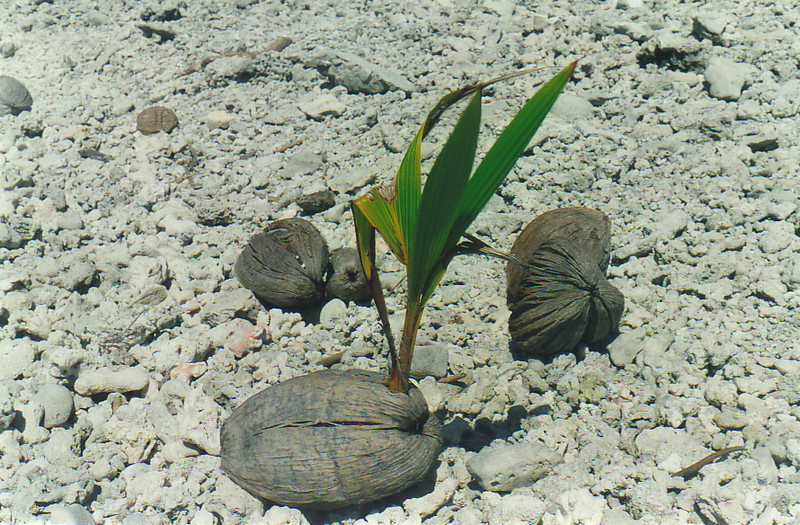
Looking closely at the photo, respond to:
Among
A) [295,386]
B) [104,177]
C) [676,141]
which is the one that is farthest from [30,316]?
[676,141]

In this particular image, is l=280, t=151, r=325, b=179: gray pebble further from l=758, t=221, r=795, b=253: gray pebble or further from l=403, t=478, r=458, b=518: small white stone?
l=758, t=221, r=795, b=253: gray pebble

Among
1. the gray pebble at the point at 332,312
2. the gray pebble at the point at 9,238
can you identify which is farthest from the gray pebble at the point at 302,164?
the gray pebble at the point at 9,238

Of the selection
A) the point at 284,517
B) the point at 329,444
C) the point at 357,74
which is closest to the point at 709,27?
the point at 357,74

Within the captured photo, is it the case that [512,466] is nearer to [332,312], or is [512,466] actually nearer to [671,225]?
[332,312]

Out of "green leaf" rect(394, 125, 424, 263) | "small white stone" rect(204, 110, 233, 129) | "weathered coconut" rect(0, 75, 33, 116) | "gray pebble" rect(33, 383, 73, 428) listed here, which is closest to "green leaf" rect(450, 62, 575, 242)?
"green leaf" rect(394, 125, 424, 263)

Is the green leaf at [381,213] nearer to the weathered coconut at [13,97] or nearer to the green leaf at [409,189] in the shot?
the green leaf at [409,189]

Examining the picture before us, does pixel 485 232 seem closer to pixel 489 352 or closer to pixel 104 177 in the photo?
pixel 489 352
